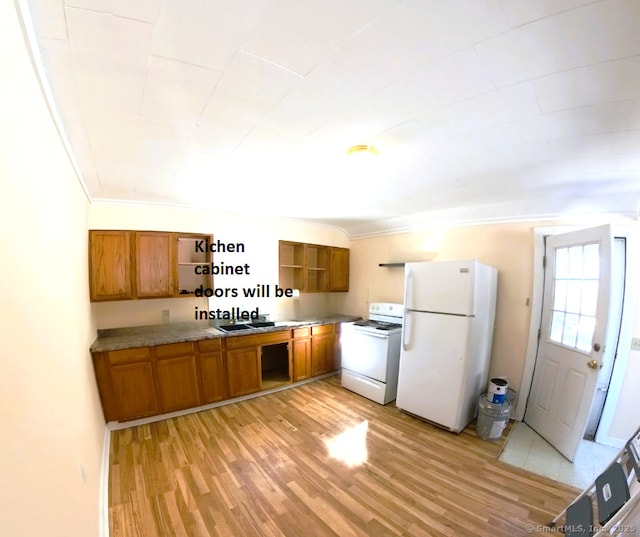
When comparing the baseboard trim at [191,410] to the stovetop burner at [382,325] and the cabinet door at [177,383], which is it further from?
the stovetop burner at [382,325]

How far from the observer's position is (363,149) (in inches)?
67.2

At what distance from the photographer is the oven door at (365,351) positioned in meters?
3.26

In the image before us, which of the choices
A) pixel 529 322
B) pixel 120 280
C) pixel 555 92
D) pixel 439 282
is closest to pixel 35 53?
pixel 555 92

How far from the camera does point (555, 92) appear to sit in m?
1.17

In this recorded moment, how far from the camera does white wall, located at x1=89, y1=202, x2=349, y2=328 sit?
2941 mm

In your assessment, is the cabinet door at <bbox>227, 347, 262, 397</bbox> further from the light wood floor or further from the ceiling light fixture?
the ceiling light fixture

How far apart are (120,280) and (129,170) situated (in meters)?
1.29

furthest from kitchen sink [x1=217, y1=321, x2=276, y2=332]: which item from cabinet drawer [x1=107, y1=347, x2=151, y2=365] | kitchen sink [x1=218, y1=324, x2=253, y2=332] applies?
cabinet drawer [x1=107, y1=347, x2=151, y2=365]

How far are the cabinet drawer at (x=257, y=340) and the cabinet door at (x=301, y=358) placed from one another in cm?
22

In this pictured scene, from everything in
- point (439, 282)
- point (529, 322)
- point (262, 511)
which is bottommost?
point (262, 511)

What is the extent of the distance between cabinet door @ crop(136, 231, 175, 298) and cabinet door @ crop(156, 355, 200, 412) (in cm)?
77

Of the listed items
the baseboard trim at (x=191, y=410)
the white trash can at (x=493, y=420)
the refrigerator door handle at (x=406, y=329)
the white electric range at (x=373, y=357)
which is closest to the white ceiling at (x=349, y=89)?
the refrigerator door handle at (x=406, y=329)

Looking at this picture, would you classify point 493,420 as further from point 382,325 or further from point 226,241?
point 226,241

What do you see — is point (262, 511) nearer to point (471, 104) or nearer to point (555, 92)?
point (471, 104)
